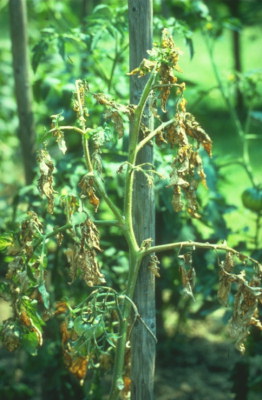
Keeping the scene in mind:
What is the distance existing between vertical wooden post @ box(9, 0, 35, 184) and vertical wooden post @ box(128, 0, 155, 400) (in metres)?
0.91

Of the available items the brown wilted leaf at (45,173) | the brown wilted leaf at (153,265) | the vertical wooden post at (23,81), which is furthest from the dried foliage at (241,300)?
the vertical wooden post at (23,81)

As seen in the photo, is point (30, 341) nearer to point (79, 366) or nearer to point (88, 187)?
point (79, 366)

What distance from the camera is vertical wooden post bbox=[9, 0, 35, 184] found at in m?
2.69

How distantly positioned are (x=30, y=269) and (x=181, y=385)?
1.67 metres

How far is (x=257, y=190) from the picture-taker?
2779mm

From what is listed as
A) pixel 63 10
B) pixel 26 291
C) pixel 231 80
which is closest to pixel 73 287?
pixel 26 291

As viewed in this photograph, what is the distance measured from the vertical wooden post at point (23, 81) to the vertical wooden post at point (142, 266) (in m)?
0.91

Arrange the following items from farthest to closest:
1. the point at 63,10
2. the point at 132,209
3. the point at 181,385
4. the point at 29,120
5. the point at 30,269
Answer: the point at 63,10
the point at 181,385
the point at 29,120
the point at 132,209
the point at 30,269

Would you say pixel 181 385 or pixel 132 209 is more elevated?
pixel 132 209

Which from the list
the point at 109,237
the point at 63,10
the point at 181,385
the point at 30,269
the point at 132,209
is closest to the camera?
the point at 30,269

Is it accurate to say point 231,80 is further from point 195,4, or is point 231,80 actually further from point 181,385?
point 181,385

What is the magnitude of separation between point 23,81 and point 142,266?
1200 millimetres

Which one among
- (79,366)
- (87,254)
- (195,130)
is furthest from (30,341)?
(195,130)

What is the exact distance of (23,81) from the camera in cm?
276
